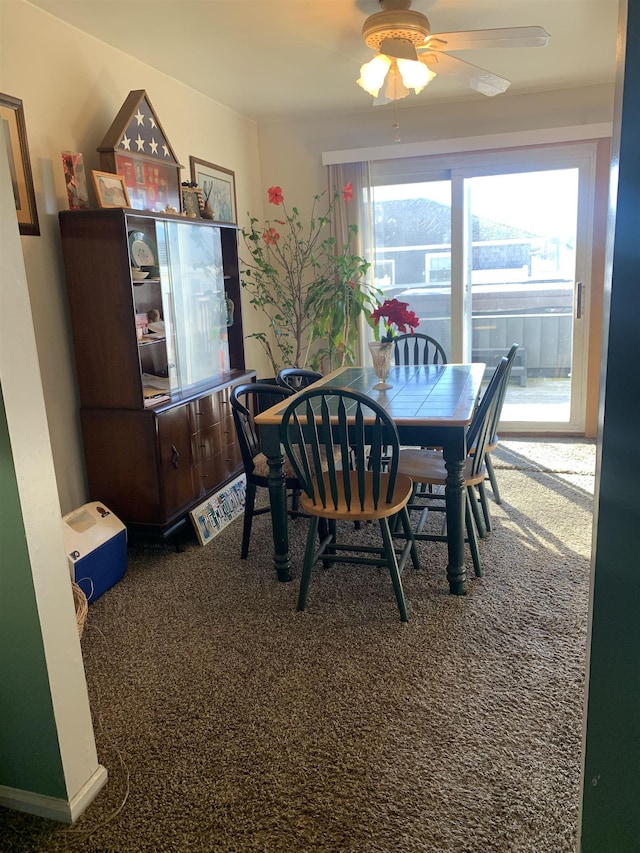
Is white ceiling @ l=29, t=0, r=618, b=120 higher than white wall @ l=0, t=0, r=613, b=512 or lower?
higher

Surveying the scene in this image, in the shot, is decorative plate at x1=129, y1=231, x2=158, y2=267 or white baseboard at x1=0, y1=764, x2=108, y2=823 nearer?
white baseboard at x1=0, y1=764, x2=108, y2=823

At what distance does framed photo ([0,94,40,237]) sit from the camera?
2.61 meters

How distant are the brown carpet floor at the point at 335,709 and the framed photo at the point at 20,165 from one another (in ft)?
5.44

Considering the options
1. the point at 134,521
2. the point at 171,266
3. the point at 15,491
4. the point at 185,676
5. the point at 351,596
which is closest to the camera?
the point at 15,491

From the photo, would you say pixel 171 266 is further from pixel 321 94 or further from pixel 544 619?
pixel 544 619

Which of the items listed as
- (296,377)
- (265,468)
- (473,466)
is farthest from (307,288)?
(473,466)

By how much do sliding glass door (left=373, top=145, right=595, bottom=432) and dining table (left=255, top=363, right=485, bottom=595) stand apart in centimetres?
194

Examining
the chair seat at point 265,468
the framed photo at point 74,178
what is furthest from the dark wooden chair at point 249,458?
the framed photo at point 74,178

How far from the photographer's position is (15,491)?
4.75ft

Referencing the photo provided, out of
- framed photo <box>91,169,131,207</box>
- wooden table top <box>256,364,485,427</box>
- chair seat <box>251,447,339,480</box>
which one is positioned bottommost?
chair seat <box>251,447,339,480</box>

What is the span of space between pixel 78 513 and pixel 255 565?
85 centimetres

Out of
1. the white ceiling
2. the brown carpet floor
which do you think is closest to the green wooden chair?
the brown carpet floor

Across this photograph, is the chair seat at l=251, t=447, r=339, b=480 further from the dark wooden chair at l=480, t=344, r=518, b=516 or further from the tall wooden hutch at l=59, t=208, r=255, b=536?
the dark wooden chair at l=480, t=344, r=518, b=516

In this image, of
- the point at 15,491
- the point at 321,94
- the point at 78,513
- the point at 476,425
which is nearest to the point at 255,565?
the point at 78,513
